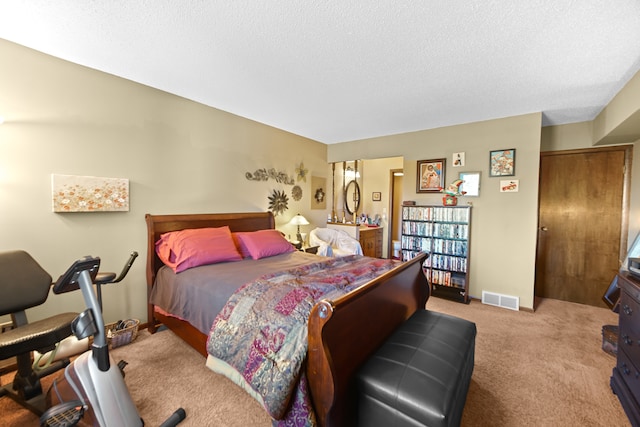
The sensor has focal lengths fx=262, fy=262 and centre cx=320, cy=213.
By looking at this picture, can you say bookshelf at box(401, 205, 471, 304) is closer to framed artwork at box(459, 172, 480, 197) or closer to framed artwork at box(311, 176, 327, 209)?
framed artwork at box(459, 172, 480, 197)

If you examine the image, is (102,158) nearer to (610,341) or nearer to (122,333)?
(122,333)

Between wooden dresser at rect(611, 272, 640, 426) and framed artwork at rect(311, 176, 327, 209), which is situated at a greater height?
framed artwork at rect(311, 176, 327, 209)

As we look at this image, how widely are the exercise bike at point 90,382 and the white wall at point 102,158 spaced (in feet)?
4.16

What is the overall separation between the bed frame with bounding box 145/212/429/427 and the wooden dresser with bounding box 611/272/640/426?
4.34ft

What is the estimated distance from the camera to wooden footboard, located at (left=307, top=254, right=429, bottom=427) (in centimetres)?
123

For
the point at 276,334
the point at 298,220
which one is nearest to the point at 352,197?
the point at 298,220

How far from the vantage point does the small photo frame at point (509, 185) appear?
11.2ft

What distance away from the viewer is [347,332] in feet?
4.57

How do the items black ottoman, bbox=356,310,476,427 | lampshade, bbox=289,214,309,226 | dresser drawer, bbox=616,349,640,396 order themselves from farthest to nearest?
lampshade, bbox=289,214,309,226 → dresser drawer, bbox=616,349,640,396 → black ottoman, bbox=356,310,476,427

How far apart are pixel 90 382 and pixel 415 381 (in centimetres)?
170

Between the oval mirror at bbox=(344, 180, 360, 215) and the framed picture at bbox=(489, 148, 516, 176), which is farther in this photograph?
the oval mirror at bbox=(344, 180, 360, 215)

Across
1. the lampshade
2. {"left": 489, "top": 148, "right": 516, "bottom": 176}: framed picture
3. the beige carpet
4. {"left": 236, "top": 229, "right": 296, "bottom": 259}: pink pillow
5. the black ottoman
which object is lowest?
the beige carpet

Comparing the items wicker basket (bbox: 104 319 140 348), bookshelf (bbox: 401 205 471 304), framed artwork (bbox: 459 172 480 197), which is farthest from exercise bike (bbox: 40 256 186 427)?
framed artwork (bbox: 459 172 480 197)

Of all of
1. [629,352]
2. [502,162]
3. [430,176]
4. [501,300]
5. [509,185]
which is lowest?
[501,300]
